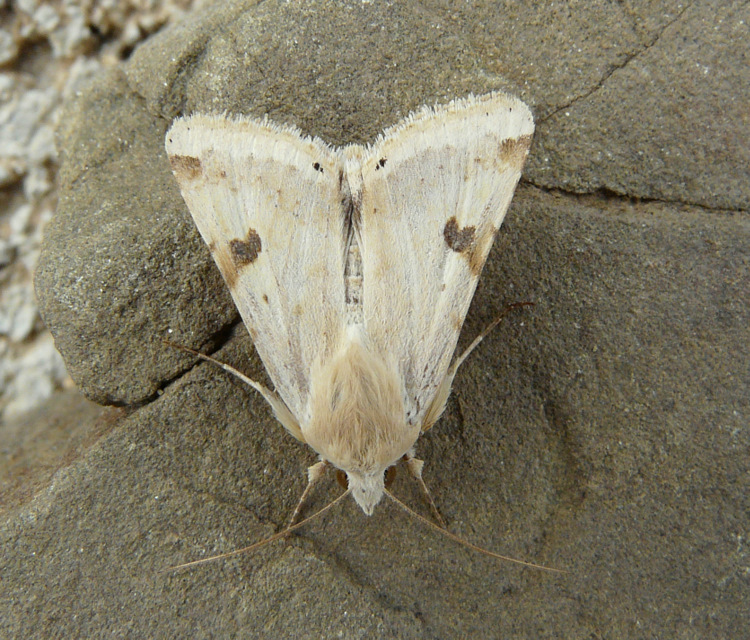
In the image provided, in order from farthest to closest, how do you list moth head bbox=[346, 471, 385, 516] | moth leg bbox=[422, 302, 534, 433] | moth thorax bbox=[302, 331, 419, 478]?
moth leg bbox=[422, 302, 534, 433], moth head bbox=[346, 471, 385, 516], moth thorax bbox=[302, 331, 419, 478]

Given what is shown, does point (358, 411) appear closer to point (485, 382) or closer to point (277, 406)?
point (277, 406)

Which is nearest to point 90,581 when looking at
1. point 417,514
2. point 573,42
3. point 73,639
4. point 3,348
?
point 73,639

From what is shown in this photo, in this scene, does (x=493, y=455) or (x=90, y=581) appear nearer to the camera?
(x=90, y=581)

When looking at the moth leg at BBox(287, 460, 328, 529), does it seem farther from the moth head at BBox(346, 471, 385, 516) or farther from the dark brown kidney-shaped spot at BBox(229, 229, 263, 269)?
the dark brown kidney-shaped spot at BBox(229, 229, 263, 269)

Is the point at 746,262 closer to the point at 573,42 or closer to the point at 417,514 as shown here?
the point at 573,42

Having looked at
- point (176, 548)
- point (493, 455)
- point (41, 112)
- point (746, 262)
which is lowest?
point (493, 455)

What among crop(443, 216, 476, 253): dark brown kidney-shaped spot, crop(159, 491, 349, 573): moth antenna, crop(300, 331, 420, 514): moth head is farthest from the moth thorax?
crop(443, 216, 476, 253): dark brown kidney-shaped spot

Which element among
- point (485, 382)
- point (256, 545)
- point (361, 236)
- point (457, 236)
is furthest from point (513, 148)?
point (256, 545)
